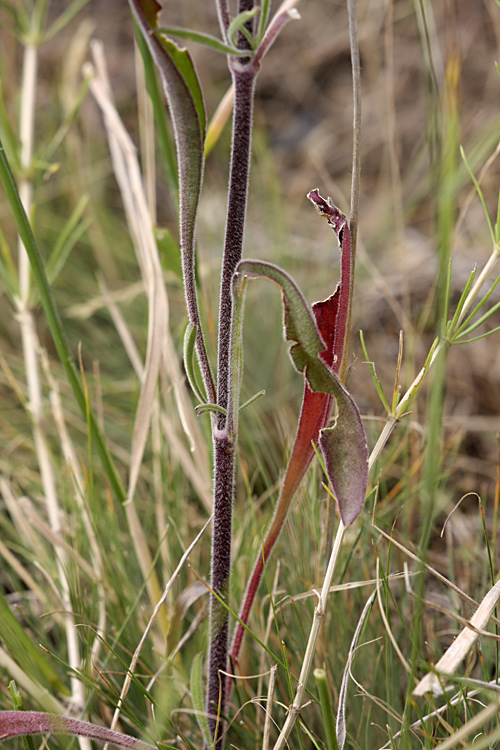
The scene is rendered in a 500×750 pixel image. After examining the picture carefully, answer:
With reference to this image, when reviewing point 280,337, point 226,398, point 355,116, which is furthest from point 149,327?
point 280,337

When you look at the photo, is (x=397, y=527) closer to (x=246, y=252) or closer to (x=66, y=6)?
(x=246, y=252)

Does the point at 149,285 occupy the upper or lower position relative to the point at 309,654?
upper

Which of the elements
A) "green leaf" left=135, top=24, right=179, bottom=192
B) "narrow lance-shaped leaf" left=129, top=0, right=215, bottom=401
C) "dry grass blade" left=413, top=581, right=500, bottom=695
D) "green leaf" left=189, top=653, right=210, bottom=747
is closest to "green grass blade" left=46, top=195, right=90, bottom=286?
"green leaf" left=135, top=24, right=179, bottom=192

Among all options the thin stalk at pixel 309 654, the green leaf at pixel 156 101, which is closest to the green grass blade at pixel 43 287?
the green leaf at pixel 156 101

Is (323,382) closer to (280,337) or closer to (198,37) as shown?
(198,37)

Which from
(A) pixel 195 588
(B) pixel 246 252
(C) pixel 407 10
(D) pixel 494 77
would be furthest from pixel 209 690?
(C) pixel 407 10

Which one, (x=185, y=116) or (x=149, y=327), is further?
(x=149, y=327)
